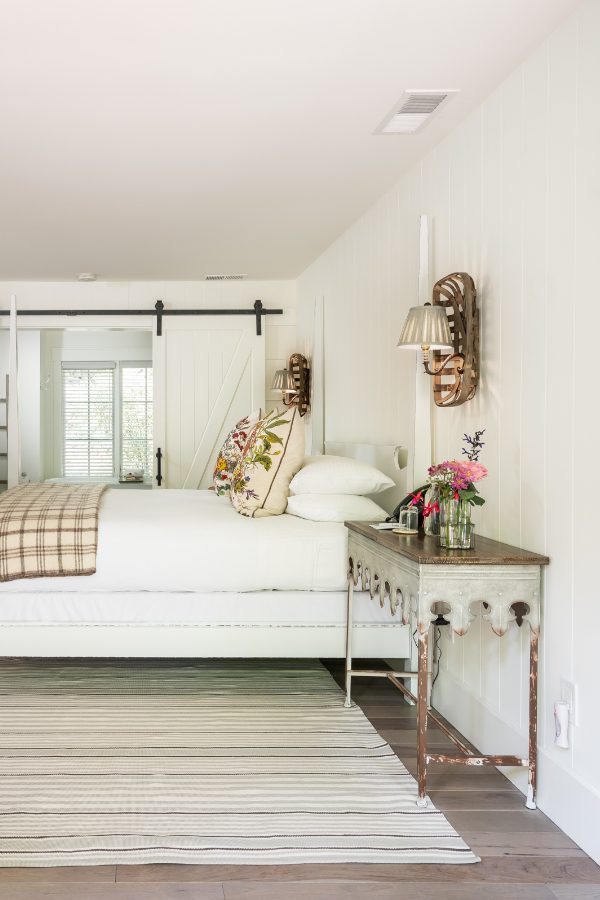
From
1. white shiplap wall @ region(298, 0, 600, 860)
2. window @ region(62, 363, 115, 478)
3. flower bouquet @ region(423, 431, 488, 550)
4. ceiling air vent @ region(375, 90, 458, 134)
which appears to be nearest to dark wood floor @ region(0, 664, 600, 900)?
white shiplap wall @ region(298, 0, 600, 860)

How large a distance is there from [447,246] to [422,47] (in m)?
0.99

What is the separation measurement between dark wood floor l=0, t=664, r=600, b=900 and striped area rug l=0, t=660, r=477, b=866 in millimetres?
48

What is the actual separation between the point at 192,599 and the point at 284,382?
329 cm

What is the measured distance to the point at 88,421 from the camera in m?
9.36

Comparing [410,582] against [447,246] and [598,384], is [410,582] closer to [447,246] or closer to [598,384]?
[598,384]

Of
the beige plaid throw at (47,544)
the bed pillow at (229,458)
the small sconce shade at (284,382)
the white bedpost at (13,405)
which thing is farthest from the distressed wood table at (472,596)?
the white bedpost at (13,405)

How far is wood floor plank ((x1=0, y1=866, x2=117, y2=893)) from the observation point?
2.08 meters

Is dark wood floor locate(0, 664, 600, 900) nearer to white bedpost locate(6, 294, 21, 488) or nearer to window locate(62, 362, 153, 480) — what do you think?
white bedpost locate(6, 294, 21, 488)

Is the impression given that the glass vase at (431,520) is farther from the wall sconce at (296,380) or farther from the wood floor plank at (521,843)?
the wall sconce at (296,380)

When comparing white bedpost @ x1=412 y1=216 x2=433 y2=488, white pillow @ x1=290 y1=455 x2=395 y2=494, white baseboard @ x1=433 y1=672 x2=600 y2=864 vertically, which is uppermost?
white bedpost @ x1=412 y1=216 x2=433 y2=488

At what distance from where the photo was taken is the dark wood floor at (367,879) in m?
2.02

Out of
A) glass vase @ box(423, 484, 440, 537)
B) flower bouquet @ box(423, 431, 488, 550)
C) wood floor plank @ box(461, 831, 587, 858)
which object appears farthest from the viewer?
glass vase @ box(423, 484, 440, 537)

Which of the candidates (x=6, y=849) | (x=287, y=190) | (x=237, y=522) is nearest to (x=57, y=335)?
(x=287, y=190)

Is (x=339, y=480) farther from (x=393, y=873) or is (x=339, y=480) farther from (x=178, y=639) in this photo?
(x=393, y=873)
